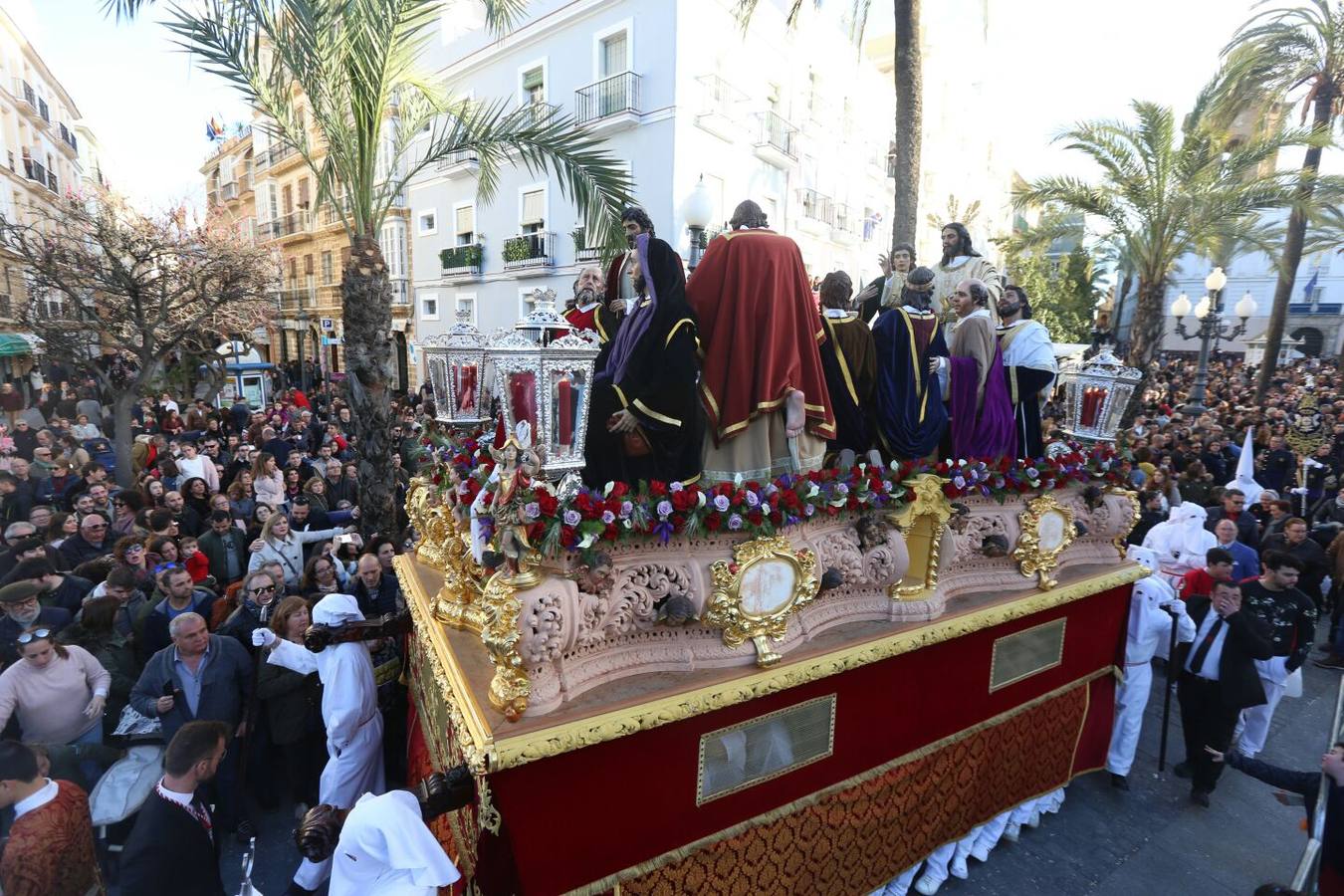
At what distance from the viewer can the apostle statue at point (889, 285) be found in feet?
18.9

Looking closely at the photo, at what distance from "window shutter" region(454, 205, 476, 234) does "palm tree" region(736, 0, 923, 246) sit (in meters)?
16.5

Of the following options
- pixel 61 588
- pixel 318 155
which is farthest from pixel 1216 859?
pixel 318 155

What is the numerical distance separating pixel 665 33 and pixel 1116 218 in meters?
11.5

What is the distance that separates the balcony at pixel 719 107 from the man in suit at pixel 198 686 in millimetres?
17263

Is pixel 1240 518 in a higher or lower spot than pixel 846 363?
lower

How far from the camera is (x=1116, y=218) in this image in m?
14.2

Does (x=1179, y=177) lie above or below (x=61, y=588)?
above

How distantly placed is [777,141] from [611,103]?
525 centimetres

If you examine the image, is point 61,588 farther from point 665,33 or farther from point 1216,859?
point 665,33

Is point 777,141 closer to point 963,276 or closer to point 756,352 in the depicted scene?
point 963,276

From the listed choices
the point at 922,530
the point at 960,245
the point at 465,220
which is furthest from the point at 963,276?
the point at 465,220

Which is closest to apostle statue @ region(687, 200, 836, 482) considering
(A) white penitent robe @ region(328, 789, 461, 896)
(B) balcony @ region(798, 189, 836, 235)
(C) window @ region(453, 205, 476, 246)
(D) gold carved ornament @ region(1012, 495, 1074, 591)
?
(D) gold carved ornament @ region(1012, 495, 1074, 591)

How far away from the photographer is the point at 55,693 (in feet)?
13.6

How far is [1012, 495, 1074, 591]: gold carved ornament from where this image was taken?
4.88 meters
